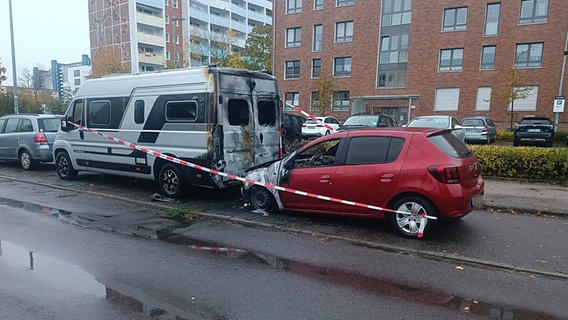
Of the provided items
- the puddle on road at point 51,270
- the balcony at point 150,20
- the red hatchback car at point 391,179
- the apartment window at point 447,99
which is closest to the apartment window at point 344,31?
the apartment window at point 447,99

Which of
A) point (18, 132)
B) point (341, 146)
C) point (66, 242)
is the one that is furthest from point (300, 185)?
point (18, 132)

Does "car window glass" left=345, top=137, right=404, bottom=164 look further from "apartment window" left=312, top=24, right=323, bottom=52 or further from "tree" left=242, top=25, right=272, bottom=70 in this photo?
"tree" left=242, top=25, right=272, bottom=70

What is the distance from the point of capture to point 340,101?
1447 inches

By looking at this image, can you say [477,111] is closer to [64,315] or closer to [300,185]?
[300,185]

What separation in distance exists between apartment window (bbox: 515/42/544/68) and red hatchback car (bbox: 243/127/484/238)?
2873 cm

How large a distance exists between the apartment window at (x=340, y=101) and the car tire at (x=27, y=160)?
27725mm

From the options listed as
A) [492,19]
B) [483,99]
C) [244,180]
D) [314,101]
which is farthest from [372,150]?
[314,101]

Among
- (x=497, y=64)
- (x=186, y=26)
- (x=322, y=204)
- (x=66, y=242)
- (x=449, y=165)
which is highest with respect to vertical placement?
(x=186, y=26)

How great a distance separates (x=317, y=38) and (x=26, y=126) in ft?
97.6

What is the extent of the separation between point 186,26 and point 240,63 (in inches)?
1059

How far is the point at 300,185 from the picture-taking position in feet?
21.5

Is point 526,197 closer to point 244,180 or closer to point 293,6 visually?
point 244,180

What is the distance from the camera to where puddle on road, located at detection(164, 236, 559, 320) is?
3.58 meters

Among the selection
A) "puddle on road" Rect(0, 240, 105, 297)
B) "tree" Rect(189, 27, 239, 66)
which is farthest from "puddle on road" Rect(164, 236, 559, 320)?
"tree" Rect(189, 27, 239, 66)
